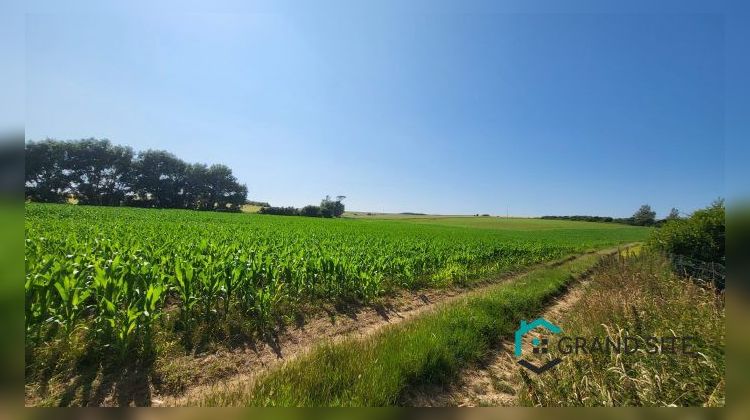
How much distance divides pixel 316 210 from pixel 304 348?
9351 cm

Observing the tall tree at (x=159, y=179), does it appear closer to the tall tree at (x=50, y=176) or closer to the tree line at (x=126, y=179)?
the tree line at (x=126, y=179)

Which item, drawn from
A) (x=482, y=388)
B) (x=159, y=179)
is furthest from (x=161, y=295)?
(x=159, y=179)

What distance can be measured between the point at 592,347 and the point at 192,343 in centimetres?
697

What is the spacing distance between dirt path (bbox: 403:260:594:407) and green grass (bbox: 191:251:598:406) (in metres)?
0.16

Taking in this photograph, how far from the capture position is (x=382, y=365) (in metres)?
4.32

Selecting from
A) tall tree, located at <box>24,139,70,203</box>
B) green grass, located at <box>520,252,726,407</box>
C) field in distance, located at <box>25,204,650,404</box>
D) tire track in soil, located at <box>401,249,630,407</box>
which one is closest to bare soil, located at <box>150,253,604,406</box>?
field in distance, located at <box>25,204,650,404</box>

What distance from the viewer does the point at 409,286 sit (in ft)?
37.3

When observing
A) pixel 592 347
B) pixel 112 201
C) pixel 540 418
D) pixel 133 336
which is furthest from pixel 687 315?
pixel 112 201

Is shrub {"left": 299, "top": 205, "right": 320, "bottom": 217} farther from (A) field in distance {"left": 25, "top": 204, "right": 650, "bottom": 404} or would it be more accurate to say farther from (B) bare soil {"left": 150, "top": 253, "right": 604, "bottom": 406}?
(B) bare soil {"left": 150, "top": 253, "right": 604, "bottom": 406}

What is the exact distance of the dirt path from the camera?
4250 mm

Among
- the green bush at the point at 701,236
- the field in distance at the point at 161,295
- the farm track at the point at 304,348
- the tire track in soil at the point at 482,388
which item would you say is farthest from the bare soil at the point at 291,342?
the green bush at the point at 701,236

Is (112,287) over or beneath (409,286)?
over

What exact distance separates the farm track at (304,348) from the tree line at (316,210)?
81.5 meters
